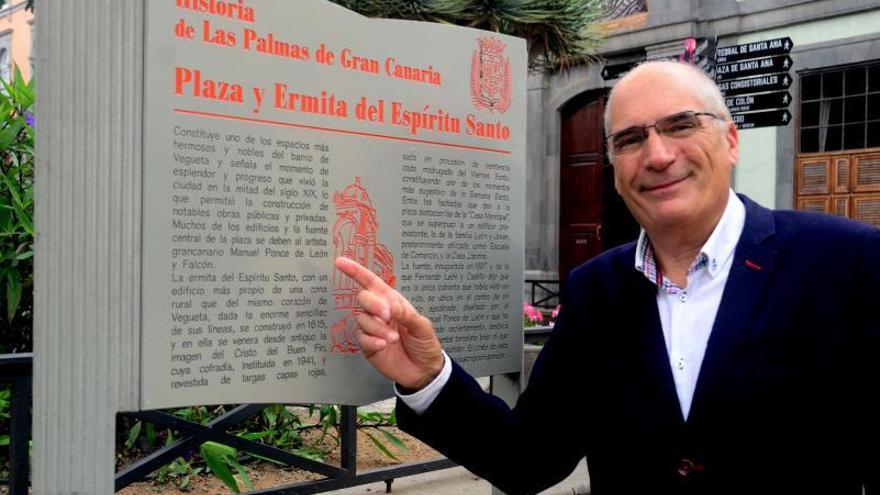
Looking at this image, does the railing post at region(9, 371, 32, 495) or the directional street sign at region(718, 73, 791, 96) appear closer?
the railing post at region(9, 371, 32, 495)

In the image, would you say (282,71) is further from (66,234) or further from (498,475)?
(498,475)

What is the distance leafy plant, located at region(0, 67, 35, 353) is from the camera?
392 centimetres

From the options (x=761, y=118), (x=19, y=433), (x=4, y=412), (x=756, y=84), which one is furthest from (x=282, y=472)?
(x=756, y=84)

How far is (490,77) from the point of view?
2.53 m

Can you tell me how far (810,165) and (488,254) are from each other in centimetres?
1166

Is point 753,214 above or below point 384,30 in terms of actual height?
below

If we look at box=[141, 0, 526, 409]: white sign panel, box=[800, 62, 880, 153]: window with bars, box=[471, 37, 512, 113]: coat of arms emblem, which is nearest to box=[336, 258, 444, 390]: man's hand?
box=[141, 0, 526, 409]: white sign panel

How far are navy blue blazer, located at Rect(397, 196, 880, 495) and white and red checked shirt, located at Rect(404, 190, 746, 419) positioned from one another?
3 cm

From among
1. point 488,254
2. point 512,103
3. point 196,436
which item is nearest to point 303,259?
point 488,254

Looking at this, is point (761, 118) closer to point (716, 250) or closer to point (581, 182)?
point (716, 250)

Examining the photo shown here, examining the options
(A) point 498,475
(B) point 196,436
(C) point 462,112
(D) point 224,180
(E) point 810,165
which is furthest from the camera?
(E) point 810,165

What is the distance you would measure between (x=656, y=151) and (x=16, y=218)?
11.2 feet

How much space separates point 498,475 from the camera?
223cm

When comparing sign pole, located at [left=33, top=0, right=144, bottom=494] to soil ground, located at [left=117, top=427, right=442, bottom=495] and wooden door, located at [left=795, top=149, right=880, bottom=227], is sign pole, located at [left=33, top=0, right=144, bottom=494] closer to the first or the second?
soil ground, located at [left=117, top=427, right=442, bottom=495]
